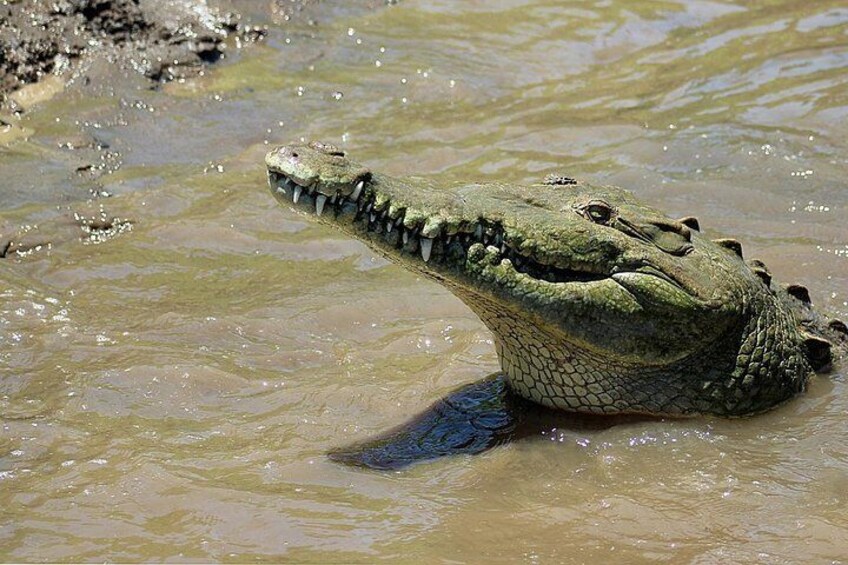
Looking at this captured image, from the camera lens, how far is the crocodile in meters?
4.00

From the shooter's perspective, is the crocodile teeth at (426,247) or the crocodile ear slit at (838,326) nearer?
the crocodile teeth at (426,247)

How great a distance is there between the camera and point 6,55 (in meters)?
8.85

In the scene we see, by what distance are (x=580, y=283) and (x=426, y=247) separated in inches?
25.0

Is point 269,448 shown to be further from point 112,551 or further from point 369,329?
point 369,329

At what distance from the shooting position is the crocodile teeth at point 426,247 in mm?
4027

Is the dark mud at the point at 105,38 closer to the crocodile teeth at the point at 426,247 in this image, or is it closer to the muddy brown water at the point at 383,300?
the muddy brown water at the point at 383,300

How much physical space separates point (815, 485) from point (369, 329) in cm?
241

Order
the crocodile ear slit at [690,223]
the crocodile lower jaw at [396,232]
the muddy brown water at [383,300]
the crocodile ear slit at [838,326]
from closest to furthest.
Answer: the muddy brown water at [383,300], the crocodile lower jaw at [396,232], the crocodile ear slit at [690,223], the crocodile ear slit at [838,326]

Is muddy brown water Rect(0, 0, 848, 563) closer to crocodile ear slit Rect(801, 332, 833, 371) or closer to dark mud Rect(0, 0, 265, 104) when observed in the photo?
crocodile ear slit Rect(801, 332, 833, 371)

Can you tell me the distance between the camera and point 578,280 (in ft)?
14.0

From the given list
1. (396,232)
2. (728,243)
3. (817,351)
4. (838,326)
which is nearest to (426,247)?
(396,232)

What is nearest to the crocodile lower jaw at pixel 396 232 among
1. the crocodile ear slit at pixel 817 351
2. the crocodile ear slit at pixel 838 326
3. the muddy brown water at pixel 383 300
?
the muddy brown water at pixel 383 300

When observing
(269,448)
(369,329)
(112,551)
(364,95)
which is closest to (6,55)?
(364,95)

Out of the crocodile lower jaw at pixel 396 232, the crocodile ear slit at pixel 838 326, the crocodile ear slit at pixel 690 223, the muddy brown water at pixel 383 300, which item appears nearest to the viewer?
the muddy brown water at pixel 383 300
